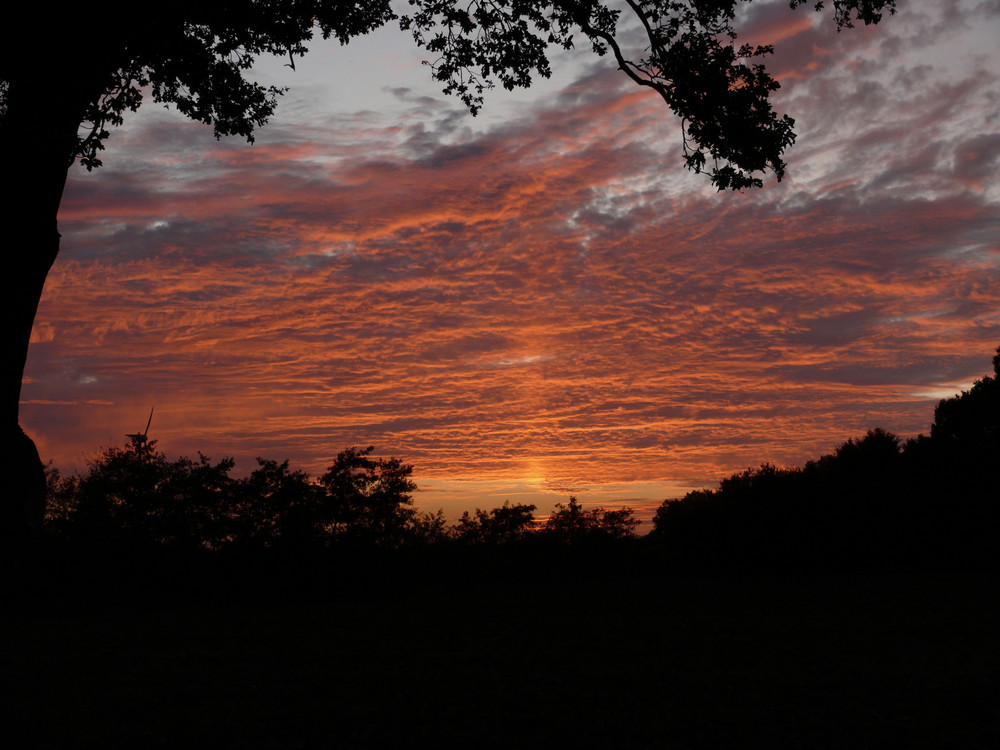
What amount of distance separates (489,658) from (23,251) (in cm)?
691

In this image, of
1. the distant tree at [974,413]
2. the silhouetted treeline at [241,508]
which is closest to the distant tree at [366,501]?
the silhouetted treeline at [241,508]

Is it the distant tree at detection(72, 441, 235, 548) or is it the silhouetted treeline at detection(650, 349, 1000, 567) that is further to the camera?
the silhouetted treeline at detection(650, 349, 1000, 567)

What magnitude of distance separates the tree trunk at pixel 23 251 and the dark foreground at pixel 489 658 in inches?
84.5

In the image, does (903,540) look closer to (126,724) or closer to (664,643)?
(664,643)

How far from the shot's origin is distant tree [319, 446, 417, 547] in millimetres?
16109

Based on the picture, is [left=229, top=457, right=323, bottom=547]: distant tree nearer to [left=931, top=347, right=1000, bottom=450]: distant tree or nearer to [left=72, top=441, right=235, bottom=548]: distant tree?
[left=72, top=441, right=235, bottom=548]: distant tree

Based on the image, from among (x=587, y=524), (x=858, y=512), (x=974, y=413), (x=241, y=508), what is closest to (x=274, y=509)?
(x=241, y=508)

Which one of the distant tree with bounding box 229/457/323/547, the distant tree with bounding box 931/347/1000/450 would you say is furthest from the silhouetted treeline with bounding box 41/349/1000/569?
the distant tree with bounding box 931/347/1000/450

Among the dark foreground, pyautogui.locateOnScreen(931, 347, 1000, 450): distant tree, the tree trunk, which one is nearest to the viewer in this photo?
the tree trunk

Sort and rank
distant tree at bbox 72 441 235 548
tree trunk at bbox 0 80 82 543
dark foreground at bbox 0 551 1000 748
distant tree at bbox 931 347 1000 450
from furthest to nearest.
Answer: distant tree at bbox 931 347 1000 450
distant tree at bbox 72 441 235 548
dark foreground at bbox 0 551 1000 748
tree trunk at bbox 0 80 82 543

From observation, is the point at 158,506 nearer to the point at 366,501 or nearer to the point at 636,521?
the point at 366,501

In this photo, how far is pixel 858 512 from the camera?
707 inches

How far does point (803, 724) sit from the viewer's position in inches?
287

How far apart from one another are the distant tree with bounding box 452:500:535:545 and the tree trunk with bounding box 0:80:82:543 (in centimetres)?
1120
